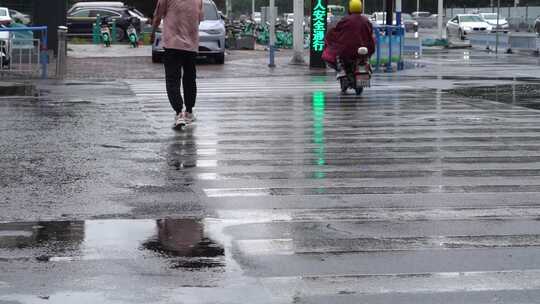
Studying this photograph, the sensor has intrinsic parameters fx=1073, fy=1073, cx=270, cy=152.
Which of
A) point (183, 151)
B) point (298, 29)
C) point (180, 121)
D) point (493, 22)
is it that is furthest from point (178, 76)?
point (493, 22)

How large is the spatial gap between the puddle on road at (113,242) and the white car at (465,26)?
54938 mm

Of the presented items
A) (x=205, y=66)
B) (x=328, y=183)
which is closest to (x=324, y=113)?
(x=328, y=183)

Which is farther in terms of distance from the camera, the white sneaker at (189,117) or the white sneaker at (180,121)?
the white sneaker at (189,117)

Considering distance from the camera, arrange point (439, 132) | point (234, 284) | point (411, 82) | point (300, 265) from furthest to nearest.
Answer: point (411, 82)
point (439, 132)
point (300, 265)
point (234, 284)

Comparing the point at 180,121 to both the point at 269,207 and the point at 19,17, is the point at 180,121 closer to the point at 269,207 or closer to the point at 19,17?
the point at 269,207

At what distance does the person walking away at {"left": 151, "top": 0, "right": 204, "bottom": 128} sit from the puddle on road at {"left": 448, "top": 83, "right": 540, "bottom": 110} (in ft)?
18.2

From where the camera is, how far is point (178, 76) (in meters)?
13.9

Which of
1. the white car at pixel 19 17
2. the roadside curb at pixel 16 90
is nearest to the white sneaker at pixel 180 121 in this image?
the roadside curb at pixel 16 90

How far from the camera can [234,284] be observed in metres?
5.91

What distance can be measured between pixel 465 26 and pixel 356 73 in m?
45.6

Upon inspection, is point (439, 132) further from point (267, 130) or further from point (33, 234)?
point (33, 234)

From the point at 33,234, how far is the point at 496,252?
9.92 feet

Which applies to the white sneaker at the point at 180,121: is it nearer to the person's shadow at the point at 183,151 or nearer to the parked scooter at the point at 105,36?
the person's shadow at the point at 183,151

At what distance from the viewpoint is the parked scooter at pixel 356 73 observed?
18.5 meters
